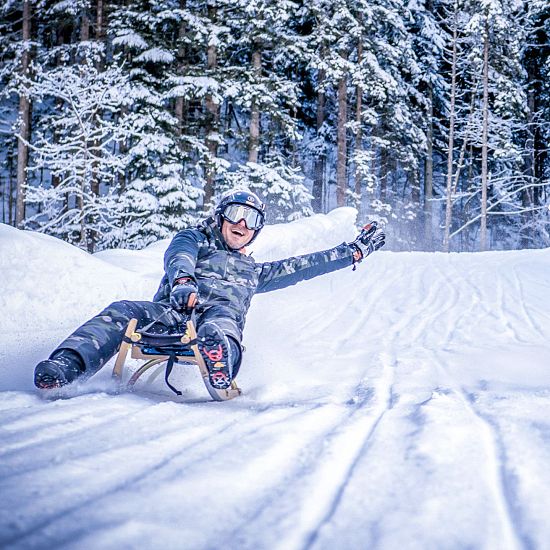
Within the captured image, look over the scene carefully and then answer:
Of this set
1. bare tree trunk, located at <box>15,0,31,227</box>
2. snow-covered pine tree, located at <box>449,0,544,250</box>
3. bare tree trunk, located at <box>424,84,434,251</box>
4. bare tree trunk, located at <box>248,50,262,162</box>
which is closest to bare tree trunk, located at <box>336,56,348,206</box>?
bare tree trunk, located at <box>248,50,262,162</box>

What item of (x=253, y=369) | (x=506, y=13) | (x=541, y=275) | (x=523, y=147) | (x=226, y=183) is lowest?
(x=253, y=369)

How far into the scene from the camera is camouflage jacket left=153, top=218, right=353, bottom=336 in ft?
10.1

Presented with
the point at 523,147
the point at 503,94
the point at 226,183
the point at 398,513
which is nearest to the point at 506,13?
the point at 503,94

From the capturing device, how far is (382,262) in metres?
9.23

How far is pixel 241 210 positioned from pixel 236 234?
0.62ft

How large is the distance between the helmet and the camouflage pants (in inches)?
30.6

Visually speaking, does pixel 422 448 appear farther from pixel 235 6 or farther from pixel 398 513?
pixel 235 6

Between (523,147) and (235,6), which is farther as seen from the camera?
(523,147)

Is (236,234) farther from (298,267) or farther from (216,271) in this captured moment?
(298,267)

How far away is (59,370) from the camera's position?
7.42ft

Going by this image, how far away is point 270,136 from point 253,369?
1191cm

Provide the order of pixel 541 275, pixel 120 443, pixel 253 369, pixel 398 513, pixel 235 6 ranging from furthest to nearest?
1. pixel 235 6
2. pixel 541 275
3. pixel 253 369
4. pixel 120 443
5. pixel 398 513

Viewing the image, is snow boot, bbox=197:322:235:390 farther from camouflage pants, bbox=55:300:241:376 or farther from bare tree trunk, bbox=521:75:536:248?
bare tree trunk, bbox=521:75:536:248

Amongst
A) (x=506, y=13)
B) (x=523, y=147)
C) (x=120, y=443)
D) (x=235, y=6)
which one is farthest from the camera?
(x=523, y=147)
